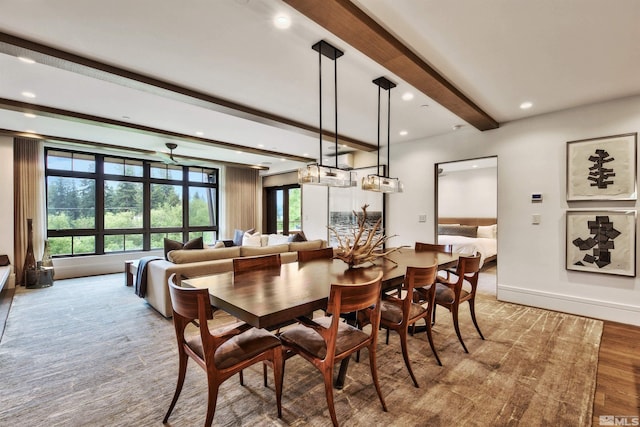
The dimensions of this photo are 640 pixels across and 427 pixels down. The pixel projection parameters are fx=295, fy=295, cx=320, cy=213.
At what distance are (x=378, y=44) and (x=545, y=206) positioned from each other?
132 inches

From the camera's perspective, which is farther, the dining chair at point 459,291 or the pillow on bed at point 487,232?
the pillow on bed at point 487,232

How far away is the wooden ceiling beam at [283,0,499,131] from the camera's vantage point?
1772mm

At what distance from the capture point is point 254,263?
100 inches

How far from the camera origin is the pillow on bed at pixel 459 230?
7453mm

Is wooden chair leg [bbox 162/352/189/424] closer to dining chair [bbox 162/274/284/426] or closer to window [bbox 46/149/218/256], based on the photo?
dining chair [bbox 162/274/284/426]

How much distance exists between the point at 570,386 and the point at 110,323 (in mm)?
4485

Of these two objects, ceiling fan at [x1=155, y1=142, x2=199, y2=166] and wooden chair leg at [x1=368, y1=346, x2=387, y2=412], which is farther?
ceiling fan at [x1=155, y1=142, x2=199, y2=166]

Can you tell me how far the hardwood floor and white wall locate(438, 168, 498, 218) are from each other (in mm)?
4937

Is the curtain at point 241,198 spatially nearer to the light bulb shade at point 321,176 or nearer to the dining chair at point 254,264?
the light bulb shade at point 321,176

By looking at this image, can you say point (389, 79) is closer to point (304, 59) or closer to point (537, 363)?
point (304, 59)

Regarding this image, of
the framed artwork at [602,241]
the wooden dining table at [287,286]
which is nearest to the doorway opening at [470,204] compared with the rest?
the framed artwork at [602,241]

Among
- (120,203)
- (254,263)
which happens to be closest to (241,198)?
(120,203)

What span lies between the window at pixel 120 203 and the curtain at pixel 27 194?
459mm

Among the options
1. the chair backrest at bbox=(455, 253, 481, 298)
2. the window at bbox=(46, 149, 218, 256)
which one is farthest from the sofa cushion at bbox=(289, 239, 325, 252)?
the window at bbox=(46, 149, 218, 256)
